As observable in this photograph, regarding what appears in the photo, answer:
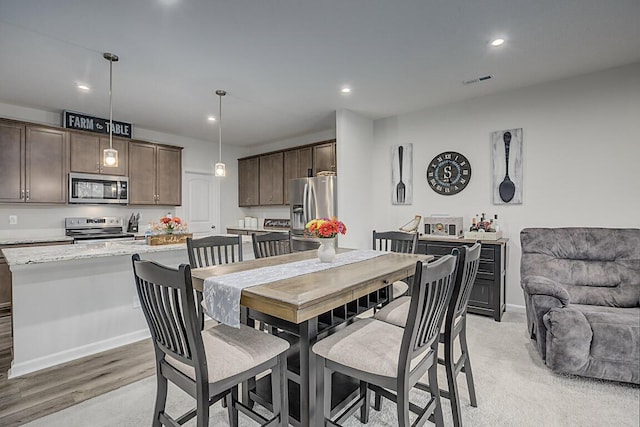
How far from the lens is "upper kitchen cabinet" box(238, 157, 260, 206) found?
6.41 meters

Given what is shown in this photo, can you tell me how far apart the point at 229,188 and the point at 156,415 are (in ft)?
18.0

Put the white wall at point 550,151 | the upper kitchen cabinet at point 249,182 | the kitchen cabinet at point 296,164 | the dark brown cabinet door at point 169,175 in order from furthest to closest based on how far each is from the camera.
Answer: the upper kitchen cabinet at point 249,182 → the kitchen cabinet at point 296,164 → the dark brown cabinet door at point 169,175 → the white wall at point 550,151

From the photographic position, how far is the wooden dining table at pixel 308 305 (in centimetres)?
143

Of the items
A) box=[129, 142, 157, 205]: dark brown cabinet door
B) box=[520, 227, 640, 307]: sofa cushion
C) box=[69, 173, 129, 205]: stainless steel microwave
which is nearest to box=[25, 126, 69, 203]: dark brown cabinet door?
box=[69, 173, 129, 205]: stainless steel microwave

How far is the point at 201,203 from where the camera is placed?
6.18 metres

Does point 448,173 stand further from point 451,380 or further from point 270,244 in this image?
point 451,380

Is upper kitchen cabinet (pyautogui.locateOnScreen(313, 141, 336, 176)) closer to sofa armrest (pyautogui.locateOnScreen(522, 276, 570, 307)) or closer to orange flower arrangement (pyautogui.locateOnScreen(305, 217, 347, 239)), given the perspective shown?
orange flower arrangement (pyautogui.locateOnScreen(305, 217, 347, 239))

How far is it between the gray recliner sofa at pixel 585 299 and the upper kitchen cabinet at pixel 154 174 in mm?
5125

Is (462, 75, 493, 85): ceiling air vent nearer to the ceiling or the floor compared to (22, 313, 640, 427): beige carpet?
nearer to the ceiling

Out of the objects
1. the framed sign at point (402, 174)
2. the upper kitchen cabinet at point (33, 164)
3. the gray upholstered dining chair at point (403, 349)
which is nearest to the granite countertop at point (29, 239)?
the upper kitchen cabinet at point (33, 164)

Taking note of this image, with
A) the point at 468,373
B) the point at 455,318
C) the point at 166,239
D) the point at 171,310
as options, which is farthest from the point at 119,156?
the point at 468,373

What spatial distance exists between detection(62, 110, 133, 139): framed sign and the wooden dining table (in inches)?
153

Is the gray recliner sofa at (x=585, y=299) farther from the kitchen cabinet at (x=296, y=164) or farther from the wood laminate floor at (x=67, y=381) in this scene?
the kitchen cabinet at (x=296, y=164)

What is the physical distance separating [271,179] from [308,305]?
492 cm
